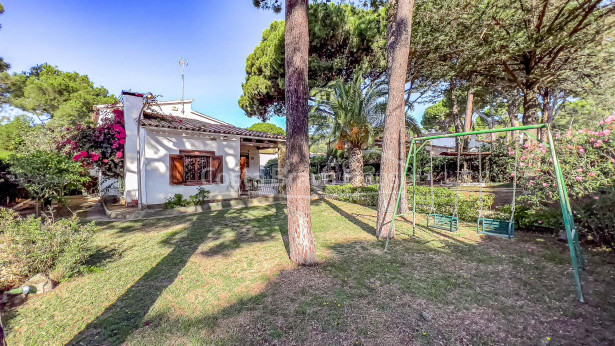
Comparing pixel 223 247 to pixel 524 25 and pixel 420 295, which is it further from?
pixel 524 25

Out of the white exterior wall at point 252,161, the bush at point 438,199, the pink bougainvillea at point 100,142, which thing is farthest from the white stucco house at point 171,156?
the bush at point 438,199

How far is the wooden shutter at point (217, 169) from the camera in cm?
1205

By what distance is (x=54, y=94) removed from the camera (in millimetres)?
23781

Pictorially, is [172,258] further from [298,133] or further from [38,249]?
[298,133]

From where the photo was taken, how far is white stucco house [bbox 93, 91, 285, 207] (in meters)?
10.2

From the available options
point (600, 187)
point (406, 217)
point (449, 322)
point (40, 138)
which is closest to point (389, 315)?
point (449, 322)

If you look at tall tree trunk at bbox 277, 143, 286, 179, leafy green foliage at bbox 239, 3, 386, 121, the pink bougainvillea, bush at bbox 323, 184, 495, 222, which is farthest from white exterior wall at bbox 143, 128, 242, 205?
leafy green foliage at bbox 239, 3, 386, 121

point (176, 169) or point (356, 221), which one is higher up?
point (176, 169)

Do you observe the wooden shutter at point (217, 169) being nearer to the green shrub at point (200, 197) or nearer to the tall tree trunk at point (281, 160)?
the green shrub at point (200, 197)

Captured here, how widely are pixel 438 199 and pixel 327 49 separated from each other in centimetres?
1128

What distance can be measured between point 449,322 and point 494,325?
0.50m

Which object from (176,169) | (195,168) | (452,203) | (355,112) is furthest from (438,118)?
(176,169)

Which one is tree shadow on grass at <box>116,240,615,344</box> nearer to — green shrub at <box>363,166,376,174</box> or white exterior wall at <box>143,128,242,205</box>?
white exterior wall at <box>143,128,242,205</box>

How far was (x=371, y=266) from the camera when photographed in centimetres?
454
